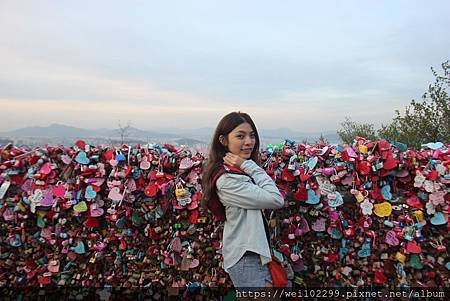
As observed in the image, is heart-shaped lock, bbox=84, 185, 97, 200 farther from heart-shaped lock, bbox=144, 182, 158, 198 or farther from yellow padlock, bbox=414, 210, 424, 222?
yellow padlock, bbox=414, 210, 424, 222

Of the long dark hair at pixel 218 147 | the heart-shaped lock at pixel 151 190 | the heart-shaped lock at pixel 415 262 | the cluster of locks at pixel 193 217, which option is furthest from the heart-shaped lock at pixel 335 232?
A: the heart-shaped lock at pixel 151 190

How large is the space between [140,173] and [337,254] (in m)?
1.61

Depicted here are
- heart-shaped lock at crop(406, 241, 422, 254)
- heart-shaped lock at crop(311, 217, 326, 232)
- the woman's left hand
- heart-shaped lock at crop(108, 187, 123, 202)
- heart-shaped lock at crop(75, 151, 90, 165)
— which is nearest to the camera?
the woman's left hand

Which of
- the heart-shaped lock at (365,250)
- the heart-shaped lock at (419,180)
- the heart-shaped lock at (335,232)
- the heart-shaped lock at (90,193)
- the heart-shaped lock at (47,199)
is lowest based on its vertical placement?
the heart-shaped lock at (365,250)

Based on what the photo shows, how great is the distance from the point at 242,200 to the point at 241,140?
1.26 ft

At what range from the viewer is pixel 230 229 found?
2094mm

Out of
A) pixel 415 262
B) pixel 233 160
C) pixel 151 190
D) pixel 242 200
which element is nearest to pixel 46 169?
pixel 151 190

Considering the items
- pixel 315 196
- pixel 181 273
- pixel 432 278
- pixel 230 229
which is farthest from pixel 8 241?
pixel 432 278

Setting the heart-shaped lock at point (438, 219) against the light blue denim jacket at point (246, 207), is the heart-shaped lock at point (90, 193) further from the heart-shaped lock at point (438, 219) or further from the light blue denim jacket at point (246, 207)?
the heart-shaped lock at point (438, 219)

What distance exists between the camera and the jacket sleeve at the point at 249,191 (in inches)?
78.2

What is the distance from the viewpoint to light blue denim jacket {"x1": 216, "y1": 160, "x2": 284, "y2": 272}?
199 cm

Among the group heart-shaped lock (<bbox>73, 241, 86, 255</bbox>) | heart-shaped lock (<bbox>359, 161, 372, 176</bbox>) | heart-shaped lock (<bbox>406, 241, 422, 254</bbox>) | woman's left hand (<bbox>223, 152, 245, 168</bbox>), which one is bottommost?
heart-shaped lock (<bbox>73, 241, 86, 255</bbox>)

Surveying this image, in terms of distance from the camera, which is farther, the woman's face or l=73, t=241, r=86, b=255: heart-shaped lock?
l=73, t=241, r=86, b=255: heart-shaped lock

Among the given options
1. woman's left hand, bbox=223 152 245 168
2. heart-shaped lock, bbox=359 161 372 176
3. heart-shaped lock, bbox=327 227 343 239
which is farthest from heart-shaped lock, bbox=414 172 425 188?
woman's left hand, bbox=223 152 245 168
